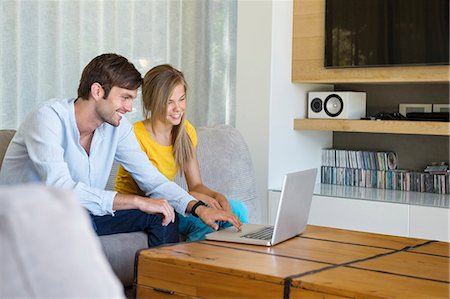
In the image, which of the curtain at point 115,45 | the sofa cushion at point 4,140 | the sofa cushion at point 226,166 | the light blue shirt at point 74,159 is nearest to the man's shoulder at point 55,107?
Answer: the light blue shirt at point 74,159

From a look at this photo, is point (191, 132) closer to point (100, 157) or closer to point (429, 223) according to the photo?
point (100, 157)

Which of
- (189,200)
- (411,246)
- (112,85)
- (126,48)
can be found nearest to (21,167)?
(112,85)

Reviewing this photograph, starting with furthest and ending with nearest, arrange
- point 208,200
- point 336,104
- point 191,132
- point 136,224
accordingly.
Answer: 1. point 336,104
2. point 191,132
3. point 208,200
4. point 136,224

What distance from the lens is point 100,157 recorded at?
291 centimetres

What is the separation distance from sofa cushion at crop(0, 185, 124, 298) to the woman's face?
2.64 m

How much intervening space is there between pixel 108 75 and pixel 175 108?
0.51 m

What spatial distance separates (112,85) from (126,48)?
1.58 m

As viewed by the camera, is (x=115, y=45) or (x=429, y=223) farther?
(x=115, y=45)

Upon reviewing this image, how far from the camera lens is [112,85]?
9.28ft

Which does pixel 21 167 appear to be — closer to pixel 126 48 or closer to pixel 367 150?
pixel 126 48

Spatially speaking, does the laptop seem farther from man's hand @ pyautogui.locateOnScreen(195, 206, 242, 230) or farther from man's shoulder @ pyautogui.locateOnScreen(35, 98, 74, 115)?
man's shoulder @ pyautogui.locateOnScreen(35, 98, 74, 115)

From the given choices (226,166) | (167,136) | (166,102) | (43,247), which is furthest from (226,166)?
(43,247)

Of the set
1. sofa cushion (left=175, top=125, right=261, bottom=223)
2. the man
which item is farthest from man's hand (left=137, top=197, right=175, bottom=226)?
sofa cushion (left=175, top=125, right=261, bottom=223)

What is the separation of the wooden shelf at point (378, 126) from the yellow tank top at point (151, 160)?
167cm
